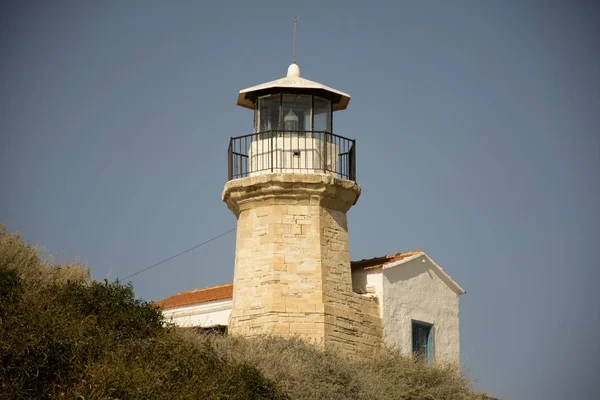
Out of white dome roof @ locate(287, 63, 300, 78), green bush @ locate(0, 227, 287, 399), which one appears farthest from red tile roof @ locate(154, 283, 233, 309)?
green bush @ locate(0, 227, 287, 399)

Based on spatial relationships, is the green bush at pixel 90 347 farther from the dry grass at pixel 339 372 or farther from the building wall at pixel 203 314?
the building wall at pixel 203 314

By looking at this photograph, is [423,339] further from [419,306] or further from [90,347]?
[90,347]

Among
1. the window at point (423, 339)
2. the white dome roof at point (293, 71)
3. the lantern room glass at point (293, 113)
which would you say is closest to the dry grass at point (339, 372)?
the window at point (423, 339)

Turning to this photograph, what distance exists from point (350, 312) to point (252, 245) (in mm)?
2345

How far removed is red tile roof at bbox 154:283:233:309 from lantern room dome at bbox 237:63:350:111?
4.27m

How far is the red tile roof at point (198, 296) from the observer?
2728 centimetres

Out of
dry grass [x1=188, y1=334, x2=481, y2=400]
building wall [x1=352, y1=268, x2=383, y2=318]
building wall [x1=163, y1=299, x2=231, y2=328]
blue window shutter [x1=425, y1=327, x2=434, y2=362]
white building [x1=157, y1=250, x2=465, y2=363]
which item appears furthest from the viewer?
Answer: building wall [x1=163, y1=299, x2=231, y2=328]

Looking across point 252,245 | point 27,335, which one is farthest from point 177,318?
point 27,335

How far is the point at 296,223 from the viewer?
24500mm

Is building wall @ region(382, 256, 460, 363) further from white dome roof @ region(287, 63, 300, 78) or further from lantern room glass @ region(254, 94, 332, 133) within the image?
white dome roof @ region(287, 63, 300, 78)

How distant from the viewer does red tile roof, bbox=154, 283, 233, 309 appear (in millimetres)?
27281

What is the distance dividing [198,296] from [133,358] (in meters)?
9.80

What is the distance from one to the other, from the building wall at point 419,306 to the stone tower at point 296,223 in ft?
1.62

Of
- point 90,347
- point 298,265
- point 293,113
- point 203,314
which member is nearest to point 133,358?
point 90,347
